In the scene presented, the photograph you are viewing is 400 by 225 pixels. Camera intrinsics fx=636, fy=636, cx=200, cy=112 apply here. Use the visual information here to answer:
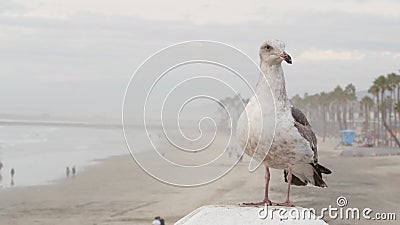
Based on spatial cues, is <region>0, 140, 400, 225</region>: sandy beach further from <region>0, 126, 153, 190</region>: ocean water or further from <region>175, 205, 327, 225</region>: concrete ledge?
<region>175, 205, 327, 225</region>: concrete ledge

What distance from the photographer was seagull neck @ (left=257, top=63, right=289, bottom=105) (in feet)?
14.9

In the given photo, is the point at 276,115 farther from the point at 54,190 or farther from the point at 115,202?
the point at 54,190

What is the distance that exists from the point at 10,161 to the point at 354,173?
28.2m

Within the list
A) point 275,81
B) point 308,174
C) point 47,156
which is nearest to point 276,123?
point 275,81

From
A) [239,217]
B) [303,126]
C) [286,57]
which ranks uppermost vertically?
[286,57]

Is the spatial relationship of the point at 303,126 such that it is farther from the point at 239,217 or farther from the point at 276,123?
the point at 239,217

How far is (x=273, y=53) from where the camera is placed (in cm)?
462

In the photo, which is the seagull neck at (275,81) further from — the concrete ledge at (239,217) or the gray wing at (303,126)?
the concrete ledge at (239,217)

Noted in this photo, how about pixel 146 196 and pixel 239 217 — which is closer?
pixel 239 217

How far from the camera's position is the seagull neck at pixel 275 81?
4.53 m

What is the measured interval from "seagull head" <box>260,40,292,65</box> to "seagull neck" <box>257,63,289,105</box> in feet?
0.14

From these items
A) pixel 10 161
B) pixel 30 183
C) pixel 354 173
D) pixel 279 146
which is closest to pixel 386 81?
pixel 354 173

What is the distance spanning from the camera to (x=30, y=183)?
40094 mm

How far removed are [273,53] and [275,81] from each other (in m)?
0.21
